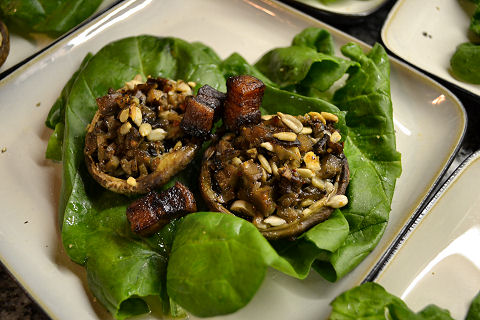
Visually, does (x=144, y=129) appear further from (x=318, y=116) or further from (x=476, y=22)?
(x=476, y=22)

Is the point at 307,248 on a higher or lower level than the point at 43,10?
lower

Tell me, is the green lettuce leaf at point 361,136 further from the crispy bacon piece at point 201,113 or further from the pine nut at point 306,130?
the crispy bacon piece at point 201,113

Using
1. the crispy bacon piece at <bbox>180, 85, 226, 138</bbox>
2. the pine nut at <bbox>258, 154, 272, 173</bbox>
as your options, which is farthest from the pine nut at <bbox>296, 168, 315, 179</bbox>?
the crispy bacon piece at <bbox>180, 85, 226, 138</bbox>

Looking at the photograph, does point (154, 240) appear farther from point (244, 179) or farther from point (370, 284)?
point (370, 284)

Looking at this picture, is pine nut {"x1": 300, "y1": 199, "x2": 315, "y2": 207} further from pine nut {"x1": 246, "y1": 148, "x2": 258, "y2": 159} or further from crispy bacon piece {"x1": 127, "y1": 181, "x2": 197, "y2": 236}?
crispy bacon piece {"x1": 127, "y1": 181, "x2": 197, "y2": 236}

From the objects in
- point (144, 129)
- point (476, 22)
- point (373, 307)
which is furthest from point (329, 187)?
point (476, 22)

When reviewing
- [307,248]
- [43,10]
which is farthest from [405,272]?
[43,10]
